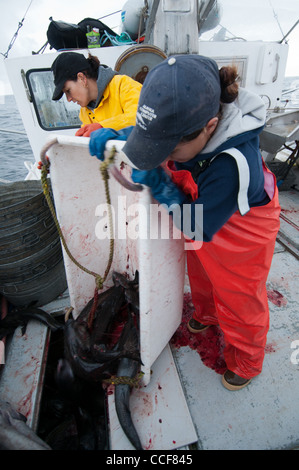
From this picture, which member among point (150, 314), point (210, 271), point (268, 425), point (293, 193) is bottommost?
point (293, 193)

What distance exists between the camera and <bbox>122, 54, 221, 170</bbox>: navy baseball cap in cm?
91

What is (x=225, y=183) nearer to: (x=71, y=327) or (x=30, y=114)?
(x=71, y=327)

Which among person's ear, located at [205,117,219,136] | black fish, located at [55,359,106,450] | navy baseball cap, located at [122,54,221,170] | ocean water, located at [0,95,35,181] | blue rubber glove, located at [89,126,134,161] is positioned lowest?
ocean water, located at [0,95,35,181]

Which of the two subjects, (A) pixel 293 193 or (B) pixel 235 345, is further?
(A) pixel 293 193

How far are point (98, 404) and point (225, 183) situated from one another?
190 cm

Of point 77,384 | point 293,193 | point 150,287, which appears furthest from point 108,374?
point 293,193

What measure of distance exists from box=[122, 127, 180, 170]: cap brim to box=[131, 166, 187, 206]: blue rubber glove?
0.08m

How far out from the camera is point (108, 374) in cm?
175

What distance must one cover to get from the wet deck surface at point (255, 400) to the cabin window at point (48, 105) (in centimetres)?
353

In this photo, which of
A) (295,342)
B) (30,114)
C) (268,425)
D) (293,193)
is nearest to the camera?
(268,425)

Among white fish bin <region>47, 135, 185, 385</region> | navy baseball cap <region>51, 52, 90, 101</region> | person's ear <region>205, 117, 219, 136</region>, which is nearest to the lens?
person's ear <region>205, 117, 219, 136</region>

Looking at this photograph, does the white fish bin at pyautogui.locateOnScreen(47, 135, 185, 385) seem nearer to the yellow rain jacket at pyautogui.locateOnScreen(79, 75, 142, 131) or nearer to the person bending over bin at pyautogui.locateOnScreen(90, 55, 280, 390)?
the person bending over bin at pyautogui.locateOnScreen(90, 55, 280, 390)

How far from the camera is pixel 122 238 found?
2160mm

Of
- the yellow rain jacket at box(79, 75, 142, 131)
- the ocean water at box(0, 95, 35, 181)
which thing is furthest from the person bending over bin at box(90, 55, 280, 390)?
the ocean water at box(0, 95, 35, 181)
